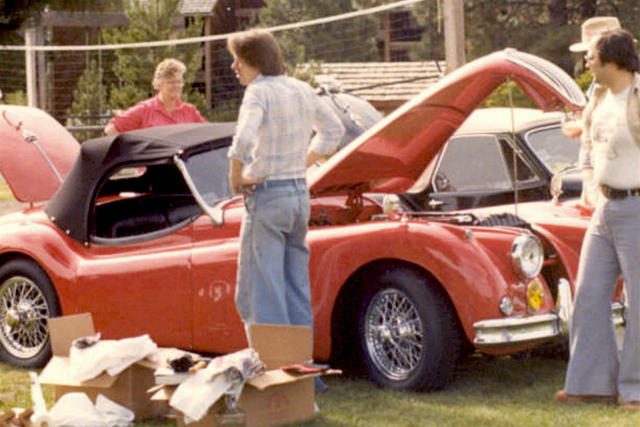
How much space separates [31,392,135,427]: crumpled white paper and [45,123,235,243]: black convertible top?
5.96 ft

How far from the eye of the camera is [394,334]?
22.8ft

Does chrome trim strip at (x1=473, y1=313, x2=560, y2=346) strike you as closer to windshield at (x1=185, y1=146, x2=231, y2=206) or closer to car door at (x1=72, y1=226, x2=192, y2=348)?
car door at (x1=72, y1=226, x2=192, y2=348)

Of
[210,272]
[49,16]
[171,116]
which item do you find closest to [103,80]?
[49,16]

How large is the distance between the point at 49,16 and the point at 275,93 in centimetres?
3052

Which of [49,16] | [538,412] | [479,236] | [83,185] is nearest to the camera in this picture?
[538,412]

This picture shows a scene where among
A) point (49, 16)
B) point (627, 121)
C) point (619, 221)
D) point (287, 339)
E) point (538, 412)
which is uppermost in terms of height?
point (49, 16)

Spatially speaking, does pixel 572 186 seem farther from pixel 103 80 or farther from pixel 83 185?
pixel 103 80

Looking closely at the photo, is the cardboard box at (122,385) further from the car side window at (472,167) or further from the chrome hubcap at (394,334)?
the car side window at (472,167)

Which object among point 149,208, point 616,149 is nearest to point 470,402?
point 616,149

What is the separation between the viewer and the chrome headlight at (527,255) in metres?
6.79

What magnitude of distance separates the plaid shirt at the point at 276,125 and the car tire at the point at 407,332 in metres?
0.80

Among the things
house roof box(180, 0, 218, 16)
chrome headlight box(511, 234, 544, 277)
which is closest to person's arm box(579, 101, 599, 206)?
chrome headlight box(511, 234, 544, 277)

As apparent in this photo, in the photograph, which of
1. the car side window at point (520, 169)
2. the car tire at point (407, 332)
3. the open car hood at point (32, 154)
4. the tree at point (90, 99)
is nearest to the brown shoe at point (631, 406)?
the car tire at point (407, 332)

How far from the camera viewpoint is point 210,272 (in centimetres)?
732
